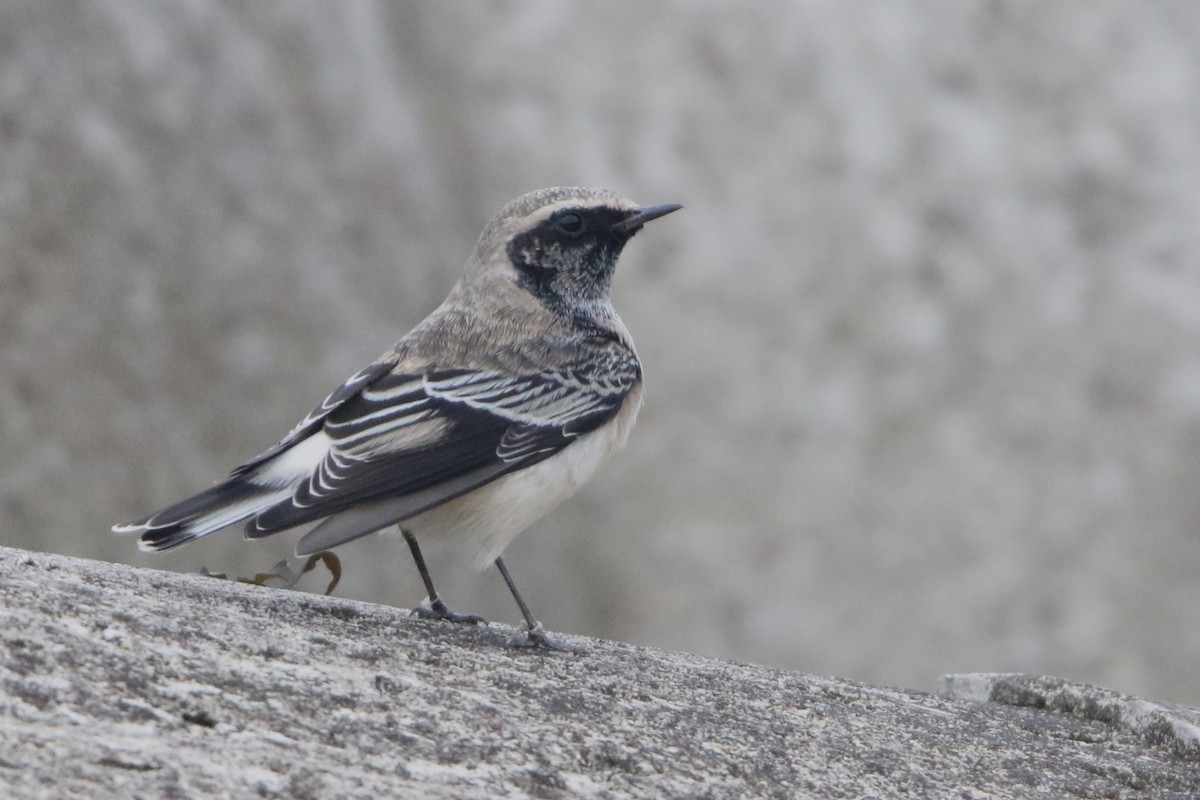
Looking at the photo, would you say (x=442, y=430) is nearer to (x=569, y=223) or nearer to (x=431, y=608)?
(x=431, y=608)

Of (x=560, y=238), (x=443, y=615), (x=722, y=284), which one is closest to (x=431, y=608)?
(x=443, y=615)

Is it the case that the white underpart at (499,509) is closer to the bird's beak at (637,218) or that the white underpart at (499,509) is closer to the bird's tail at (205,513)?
the bird's tail at (205,513)

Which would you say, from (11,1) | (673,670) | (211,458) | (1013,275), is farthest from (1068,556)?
(11,1)

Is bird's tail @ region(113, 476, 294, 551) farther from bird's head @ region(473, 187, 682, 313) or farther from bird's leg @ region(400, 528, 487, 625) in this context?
bird's head @ region(473, 187, 682, 313)

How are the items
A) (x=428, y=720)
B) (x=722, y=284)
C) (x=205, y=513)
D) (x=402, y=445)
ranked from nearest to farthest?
(x=428, y=720), (x=205, y=513), (x=402, y=445), (x=722, y=284)

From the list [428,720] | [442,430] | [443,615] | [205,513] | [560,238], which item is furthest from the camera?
[560,238]

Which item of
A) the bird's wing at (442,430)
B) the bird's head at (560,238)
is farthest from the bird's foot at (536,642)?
the bird's head at (560,238)

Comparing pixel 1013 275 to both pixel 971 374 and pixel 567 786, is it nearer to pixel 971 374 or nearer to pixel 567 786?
pixel 971 374
